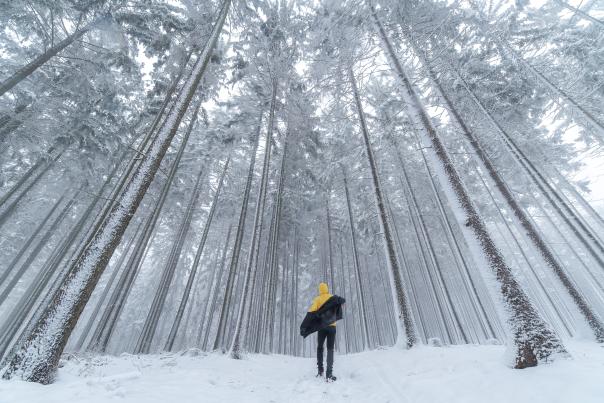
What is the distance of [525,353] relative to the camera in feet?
13.2

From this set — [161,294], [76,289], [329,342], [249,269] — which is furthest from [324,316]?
[161,294]

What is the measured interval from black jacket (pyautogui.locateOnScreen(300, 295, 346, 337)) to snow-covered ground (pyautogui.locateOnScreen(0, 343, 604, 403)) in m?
1.12

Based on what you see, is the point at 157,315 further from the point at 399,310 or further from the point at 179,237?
the point at 399,310

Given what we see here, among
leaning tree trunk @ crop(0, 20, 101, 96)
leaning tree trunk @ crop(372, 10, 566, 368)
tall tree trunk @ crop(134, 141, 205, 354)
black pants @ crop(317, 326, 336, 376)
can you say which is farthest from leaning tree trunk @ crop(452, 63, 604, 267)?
leaning tree trunk @ crop(0, 20, 101, 96)

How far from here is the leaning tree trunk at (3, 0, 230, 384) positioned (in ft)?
13.4

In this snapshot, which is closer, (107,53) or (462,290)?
(107,53)

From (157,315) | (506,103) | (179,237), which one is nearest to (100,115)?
(179,237)

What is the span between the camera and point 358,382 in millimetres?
6027

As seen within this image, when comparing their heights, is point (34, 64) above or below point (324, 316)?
above

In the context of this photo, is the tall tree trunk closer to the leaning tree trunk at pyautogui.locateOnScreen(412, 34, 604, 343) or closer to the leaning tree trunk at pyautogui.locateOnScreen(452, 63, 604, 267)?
the leaning tree trunk at pyautogui.locateOnScreen(412, 34, 604, 343)

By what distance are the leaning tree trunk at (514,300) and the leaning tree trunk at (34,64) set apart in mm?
11661

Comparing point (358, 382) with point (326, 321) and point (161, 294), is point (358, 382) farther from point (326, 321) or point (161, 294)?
point (161, 294)

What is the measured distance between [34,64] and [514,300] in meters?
13.6

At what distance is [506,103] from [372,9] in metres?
7.52
